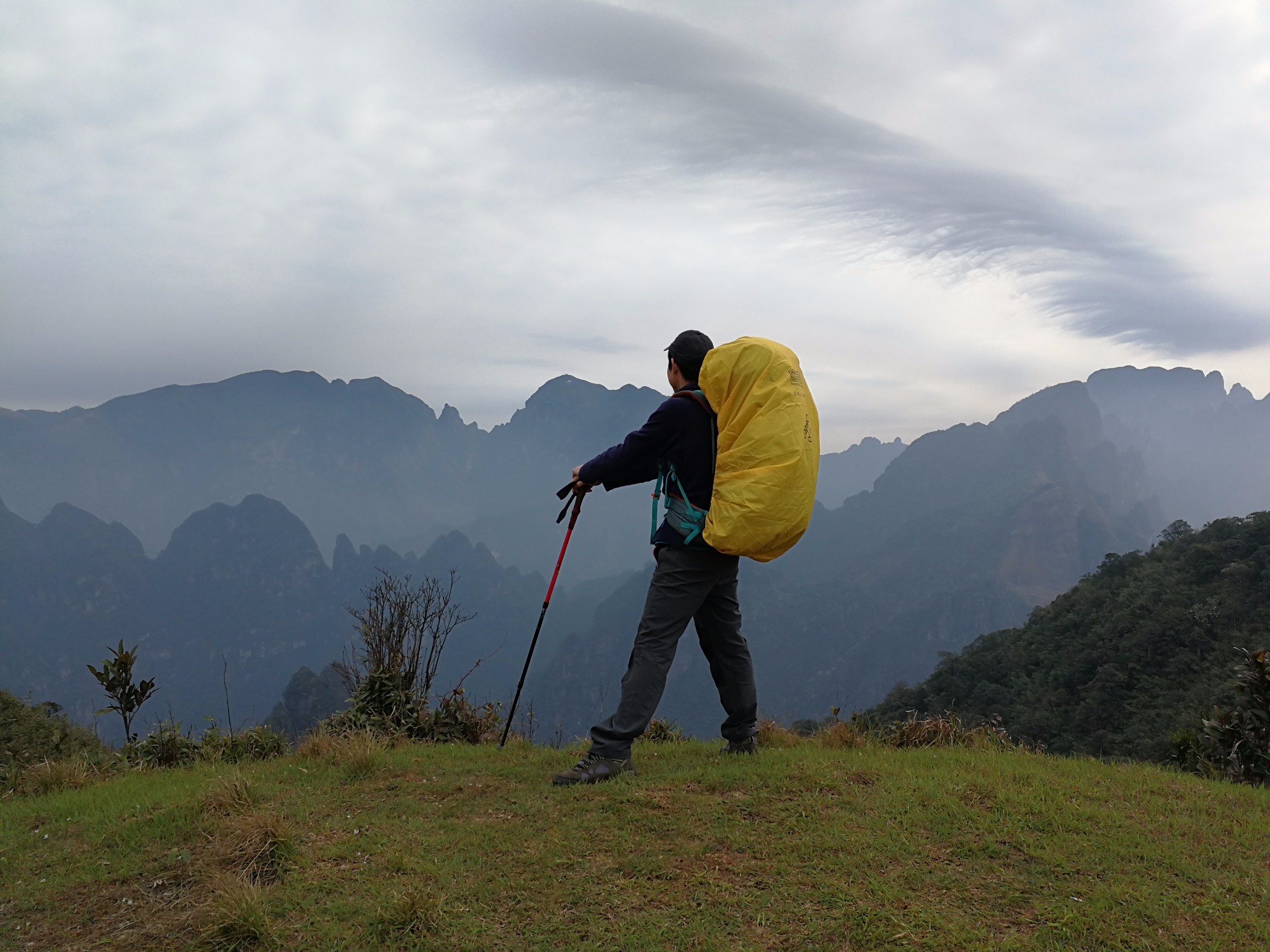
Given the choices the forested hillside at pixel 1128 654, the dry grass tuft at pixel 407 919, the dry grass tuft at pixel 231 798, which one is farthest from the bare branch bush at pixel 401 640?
the forested hillside at pixel 1128 654

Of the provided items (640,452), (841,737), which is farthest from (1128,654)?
(640,452)

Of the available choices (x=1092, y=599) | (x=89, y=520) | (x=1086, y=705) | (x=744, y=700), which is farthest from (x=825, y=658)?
(x=89, y=520)

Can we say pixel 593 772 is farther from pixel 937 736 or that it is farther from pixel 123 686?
pixel 123 686

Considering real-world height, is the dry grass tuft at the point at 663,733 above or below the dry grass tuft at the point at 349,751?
below

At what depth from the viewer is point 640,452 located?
4617 mm

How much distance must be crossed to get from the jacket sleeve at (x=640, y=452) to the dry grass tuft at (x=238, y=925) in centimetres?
262

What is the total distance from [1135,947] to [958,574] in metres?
160

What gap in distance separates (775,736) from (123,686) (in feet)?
17.4

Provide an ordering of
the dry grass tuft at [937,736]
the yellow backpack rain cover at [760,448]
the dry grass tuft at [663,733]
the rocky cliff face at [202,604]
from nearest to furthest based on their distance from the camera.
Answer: the yellow backpack rain cover at [760,448] < the dry grass tuft at [937,736] < the dry grass tuft at [663,733] < the rocky cliff face at [202,604]

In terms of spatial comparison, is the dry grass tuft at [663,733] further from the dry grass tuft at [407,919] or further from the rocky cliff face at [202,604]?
the rocky cliff face at [202,604]

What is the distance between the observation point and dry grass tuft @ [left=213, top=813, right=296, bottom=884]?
11.5 ft

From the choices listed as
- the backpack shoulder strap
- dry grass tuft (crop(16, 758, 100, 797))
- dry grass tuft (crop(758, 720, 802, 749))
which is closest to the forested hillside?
dry grass tuft (crop(758, 720, 802, 749))

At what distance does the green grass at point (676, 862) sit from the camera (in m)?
3.02

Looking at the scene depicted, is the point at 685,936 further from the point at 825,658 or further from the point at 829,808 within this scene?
the point at 825,658
